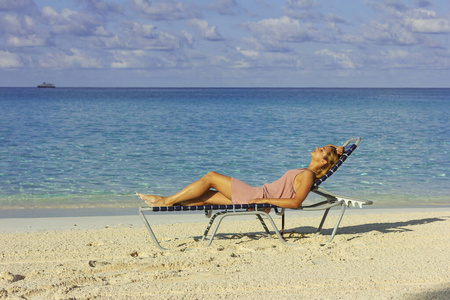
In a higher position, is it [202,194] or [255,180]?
[202,194]

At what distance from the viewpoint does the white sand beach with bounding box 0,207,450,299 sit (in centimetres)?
379

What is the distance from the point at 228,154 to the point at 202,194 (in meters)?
9.39

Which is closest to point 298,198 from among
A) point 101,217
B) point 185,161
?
point 101,217

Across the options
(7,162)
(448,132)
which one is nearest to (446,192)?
(7,162)

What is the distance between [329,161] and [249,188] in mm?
847

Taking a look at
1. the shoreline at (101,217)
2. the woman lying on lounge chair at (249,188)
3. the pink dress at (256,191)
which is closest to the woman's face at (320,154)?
the woman lying on lounge chair at (249,188)

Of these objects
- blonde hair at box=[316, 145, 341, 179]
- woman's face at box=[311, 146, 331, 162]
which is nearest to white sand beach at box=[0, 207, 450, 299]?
blonde hair at box=[316, 145, 341, 179]

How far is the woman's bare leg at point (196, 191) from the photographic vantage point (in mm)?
5176

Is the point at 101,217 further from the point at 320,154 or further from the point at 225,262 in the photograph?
the point at 320,154

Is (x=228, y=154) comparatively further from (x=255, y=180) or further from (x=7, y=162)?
(x=7, y=162)

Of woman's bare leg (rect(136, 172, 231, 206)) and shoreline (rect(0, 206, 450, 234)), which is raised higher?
woman's bare leg (rect(136, 172, 231, 206))

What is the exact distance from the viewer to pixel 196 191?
17.1ft

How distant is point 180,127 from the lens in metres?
23.5

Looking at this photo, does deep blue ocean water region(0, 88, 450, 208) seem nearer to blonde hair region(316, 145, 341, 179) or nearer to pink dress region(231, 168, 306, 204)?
pink dress region(231, 168, 306, 204)
